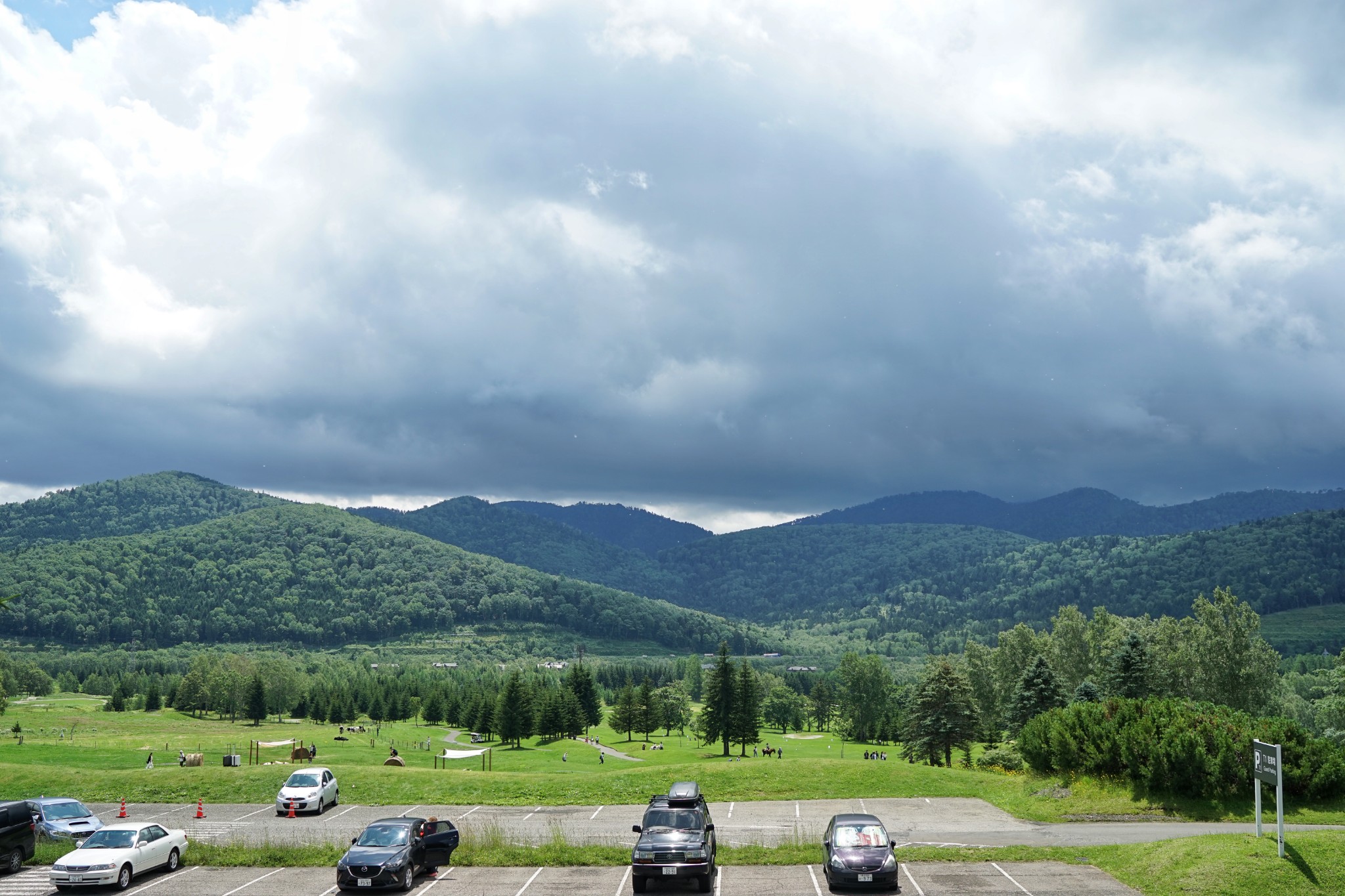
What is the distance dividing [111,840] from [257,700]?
359ft

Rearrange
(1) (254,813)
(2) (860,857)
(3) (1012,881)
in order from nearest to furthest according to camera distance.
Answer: (2) (860,857) → (3) (1012,881) → (1) (254,813)

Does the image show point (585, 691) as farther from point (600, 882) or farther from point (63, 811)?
point (600, 882)

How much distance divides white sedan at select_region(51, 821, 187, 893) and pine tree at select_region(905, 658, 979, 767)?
60.1 metres

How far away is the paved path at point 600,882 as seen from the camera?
88.1 feet

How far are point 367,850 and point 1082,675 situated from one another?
7855 centimetres

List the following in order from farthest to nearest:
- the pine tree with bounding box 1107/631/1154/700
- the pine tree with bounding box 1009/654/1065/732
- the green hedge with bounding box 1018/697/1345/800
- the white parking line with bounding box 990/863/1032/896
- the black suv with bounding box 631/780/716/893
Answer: the pine tree with bounding box 1009/654/1065/732 → the pine tree with bounding box 1107/631/1154/700 → the green hedge with bounding box 1018/697/1345/800 → the white parking line with bounding box 990/863/1032/896 → the black suv with bounding box 631/780/716/893

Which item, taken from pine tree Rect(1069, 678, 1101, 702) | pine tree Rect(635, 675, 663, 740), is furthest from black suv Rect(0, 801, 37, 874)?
pine tree Rect(635, 675, 663, 740)

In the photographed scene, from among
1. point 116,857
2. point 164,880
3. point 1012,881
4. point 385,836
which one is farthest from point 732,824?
point 116,857

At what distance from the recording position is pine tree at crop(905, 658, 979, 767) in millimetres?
Result: 76438

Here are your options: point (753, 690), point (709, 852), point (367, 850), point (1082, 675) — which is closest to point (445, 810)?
point (367, 850)

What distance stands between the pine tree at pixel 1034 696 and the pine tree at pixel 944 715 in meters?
7.04

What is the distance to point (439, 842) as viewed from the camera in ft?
99.8

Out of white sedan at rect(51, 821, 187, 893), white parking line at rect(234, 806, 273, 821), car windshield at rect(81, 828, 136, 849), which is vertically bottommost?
white parking line at rect(234, 806, 273, 821)

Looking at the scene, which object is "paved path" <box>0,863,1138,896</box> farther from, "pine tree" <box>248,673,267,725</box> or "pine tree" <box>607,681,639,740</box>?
"pine tree" <box>248,673,267,725</box>
